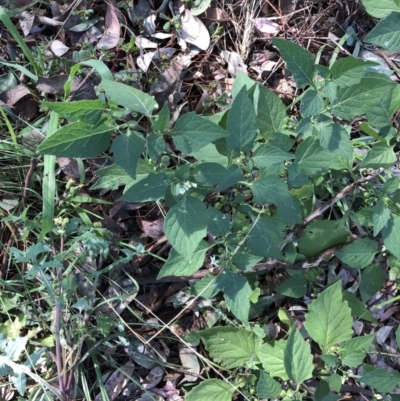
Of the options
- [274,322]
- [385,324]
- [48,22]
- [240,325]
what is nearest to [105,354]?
[240,325]

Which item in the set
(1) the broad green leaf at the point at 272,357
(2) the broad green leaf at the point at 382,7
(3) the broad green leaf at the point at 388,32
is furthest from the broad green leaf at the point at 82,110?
(1) the broad green leaf at the point at 272,357

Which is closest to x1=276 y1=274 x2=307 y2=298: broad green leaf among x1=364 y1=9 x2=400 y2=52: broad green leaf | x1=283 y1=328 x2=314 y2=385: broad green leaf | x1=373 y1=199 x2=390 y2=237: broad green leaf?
x1=283 y1=328 x2=314 y2=385: broad green leaf

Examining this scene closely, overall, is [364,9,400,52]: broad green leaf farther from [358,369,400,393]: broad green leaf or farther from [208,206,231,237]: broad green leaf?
[358,369,400,393]: broad green leaf

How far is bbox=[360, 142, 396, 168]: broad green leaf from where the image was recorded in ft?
6.09

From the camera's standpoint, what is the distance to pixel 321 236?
2133mm

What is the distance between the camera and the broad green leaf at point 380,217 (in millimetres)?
1763

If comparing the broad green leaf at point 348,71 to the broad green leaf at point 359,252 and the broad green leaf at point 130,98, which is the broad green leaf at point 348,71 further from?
the broad green leaf at point 359,252

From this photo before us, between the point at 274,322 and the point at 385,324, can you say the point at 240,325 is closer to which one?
the point at 274,322

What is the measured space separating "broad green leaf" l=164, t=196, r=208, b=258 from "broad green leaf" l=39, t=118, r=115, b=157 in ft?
1.04

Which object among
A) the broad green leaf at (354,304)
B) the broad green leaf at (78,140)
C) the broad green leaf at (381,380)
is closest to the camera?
the broad green leaf at (78,140)

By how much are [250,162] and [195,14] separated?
3.69 feet

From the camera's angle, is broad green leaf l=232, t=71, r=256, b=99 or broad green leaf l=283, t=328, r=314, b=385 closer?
broad green leaf l=283, t=328, r=314, b=385

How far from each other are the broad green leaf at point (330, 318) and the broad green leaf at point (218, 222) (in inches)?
22.6

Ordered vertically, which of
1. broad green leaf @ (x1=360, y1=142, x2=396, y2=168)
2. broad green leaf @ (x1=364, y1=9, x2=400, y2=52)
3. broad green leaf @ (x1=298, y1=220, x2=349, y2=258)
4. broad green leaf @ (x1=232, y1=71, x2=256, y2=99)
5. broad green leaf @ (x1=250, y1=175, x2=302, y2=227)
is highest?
broad green leaf @ (x1=364, y1=9, x2=400, y2=52)
